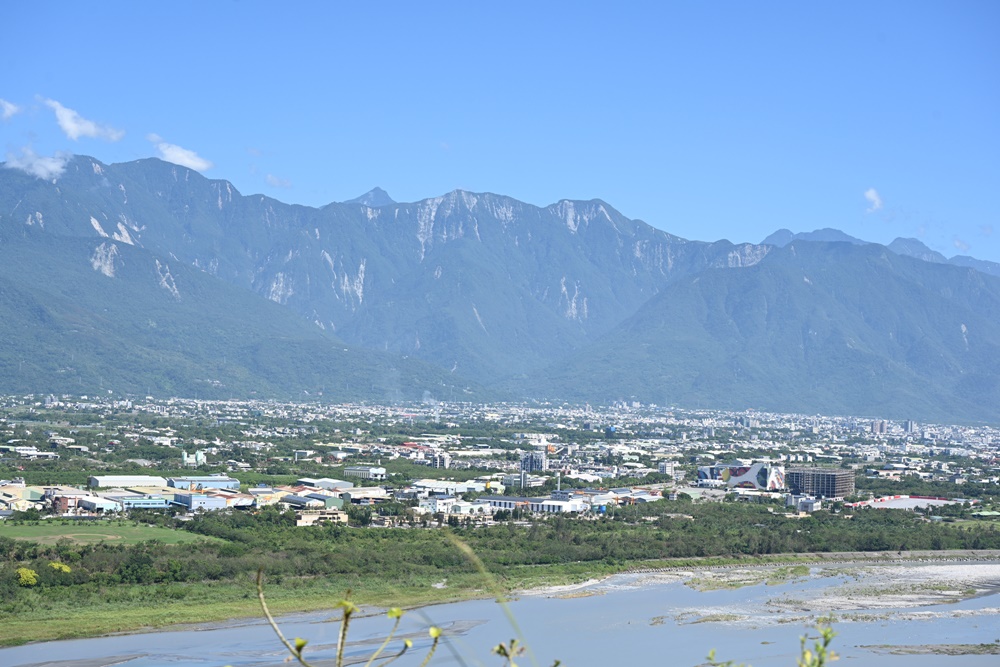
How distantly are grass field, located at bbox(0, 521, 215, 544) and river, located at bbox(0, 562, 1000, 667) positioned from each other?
1176cm

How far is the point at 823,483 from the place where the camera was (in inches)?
2667

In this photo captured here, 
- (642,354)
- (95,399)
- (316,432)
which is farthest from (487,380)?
(316,432)

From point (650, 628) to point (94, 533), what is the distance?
1978 centimetres

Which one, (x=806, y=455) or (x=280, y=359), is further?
(x=280, y=359)

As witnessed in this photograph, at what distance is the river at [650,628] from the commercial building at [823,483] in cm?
2738

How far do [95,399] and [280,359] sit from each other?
36504mm

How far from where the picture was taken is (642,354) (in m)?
189

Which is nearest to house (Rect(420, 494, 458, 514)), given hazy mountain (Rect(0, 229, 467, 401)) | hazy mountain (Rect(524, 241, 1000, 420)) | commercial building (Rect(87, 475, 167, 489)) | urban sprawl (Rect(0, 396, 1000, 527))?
urban sprawl (Rect(0, 396, 1000, 527))

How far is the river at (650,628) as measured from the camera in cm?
2659

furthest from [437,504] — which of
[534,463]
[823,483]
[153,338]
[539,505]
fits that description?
[153,338]

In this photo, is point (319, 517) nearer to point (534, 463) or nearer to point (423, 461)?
point (534, 463)

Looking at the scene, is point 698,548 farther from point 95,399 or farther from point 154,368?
point 154,368

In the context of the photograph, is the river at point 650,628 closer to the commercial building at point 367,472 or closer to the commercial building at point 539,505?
the commercial building at point 539,505

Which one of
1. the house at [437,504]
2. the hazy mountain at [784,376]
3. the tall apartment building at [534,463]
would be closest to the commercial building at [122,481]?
the house at [437,504]
